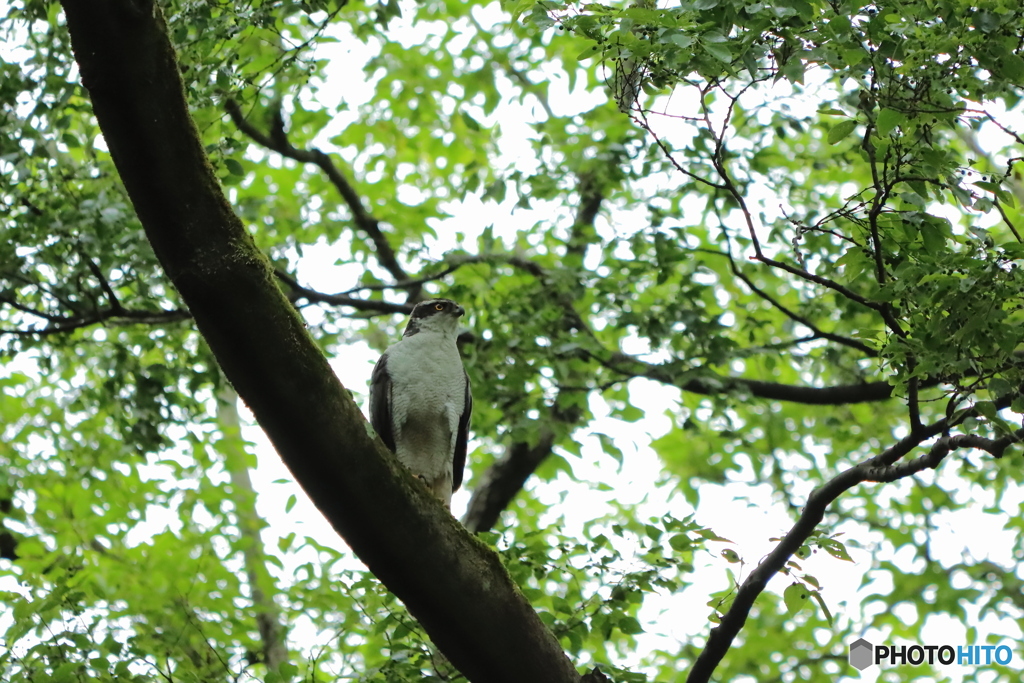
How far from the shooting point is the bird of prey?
6.09 meters

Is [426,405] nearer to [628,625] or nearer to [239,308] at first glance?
[628,625]

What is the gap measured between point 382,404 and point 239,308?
10.3 ft

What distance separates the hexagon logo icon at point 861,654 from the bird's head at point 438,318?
3.84m

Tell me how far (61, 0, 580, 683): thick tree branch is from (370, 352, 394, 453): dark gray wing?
8.94ft

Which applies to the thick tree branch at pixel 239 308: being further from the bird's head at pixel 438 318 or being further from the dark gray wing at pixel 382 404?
the bird's head at pixel 438 318

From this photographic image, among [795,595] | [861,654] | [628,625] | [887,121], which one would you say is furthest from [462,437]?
[887,121]

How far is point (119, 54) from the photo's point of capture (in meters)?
2.97

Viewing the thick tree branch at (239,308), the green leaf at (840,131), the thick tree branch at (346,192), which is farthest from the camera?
the thick tree branch at (346,192)

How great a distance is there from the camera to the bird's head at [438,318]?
656cm

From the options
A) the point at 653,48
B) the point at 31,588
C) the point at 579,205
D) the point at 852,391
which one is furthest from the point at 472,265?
the point at 653,48

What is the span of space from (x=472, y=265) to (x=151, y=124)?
16.0ft

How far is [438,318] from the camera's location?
659cm

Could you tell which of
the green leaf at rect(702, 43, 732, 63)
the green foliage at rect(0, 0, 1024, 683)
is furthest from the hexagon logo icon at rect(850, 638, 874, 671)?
the green leaf at rect(702, 43, 732, 63)

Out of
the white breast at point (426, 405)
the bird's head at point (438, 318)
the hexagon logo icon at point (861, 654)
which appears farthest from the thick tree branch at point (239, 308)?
the hexagon logo icon at point (861, 654)
